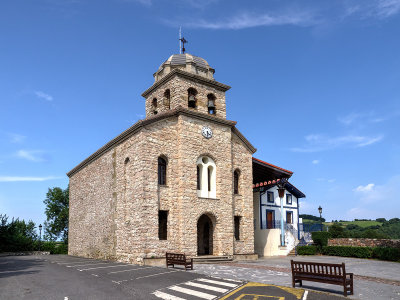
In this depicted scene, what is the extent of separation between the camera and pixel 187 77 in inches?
866

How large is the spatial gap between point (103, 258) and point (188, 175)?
8.76 m

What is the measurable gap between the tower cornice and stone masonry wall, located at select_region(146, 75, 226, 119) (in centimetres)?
19

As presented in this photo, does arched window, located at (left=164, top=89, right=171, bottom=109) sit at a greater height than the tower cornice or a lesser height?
lesser

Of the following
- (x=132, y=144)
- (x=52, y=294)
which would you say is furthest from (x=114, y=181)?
(x=52, y=294)

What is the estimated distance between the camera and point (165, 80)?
2252 centimetres

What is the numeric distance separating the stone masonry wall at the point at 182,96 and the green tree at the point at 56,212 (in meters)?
30.4

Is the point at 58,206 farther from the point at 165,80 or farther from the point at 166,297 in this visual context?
the point at 166,297

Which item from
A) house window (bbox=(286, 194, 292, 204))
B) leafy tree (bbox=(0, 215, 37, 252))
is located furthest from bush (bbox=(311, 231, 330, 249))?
leafy tree (bbox=(0, 215, 37, 252))

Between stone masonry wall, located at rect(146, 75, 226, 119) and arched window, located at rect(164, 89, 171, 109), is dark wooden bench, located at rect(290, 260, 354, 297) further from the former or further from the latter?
arched window, located at rect(164, 89, 171, 109)

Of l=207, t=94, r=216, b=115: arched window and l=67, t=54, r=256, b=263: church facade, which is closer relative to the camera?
l=67, t=54, r=256, b=263: church facade

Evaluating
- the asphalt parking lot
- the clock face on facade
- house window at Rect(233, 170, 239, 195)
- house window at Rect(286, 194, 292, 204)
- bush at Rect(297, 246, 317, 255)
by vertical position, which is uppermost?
the clock face on facade

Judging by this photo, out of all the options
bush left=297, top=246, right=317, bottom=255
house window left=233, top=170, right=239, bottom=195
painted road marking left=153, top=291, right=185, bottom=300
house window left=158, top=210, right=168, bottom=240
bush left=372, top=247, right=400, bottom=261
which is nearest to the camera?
painted road marking left=153, top=291, right=185, bottom=300

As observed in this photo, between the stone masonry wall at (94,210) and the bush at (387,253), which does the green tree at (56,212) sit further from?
the bush at (387,253)

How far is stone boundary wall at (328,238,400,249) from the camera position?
23.6m
